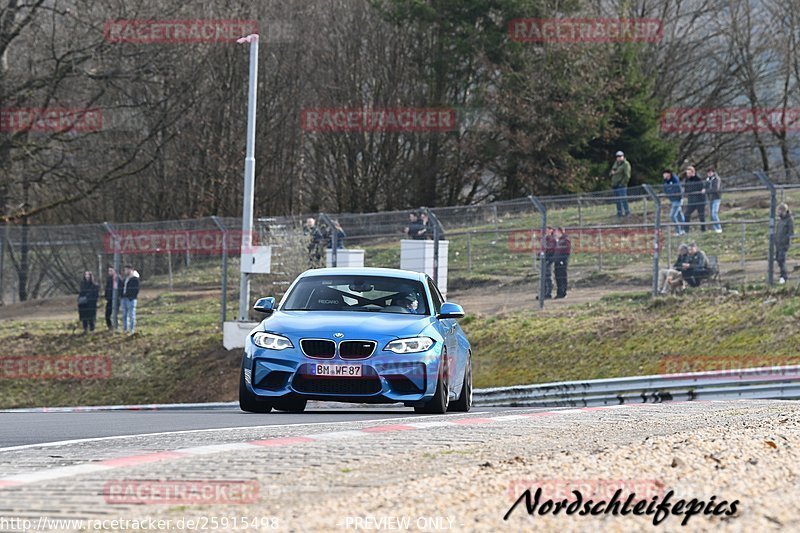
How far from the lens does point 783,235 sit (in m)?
27.0

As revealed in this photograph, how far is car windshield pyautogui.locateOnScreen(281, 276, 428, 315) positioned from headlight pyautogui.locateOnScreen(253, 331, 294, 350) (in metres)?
0.92

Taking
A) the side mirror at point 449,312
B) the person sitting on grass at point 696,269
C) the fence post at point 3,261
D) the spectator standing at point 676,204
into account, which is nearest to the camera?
the side mirror at point 449,312

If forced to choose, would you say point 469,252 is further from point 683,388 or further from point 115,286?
point 683,388

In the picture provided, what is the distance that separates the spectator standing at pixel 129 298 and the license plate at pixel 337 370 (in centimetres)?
2136

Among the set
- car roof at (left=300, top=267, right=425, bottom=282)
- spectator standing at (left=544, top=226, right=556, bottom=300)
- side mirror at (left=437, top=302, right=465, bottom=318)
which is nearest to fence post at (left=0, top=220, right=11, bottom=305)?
spectator standing at (left=544, top=226, right=556, bottom=300)

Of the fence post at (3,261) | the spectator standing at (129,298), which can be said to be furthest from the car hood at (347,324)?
the fence post at (3,261)

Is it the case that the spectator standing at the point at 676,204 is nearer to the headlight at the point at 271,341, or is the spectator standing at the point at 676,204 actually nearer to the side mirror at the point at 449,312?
the side mirror at the point at 449,312

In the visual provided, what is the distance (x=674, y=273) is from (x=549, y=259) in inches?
109

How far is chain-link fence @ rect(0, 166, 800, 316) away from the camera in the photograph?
28.6m

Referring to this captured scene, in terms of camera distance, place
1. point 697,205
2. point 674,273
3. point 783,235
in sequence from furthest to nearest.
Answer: point 697,205, point 674,273, point 783,235

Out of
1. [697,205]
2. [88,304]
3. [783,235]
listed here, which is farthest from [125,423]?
[88,304]

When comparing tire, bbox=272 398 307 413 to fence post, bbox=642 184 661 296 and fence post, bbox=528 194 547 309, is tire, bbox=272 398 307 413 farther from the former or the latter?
fence post, bbox=642 184 661 296

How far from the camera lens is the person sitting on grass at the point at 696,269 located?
28.3 metres

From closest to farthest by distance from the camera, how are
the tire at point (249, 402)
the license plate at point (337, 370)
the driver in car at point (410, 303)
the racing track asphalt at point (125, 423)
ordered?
the racing track asphalt at point (125, 423) → the license plate at point (337, 370) → the tire at point (249, 402) → the driver in car at point (410, 303)
